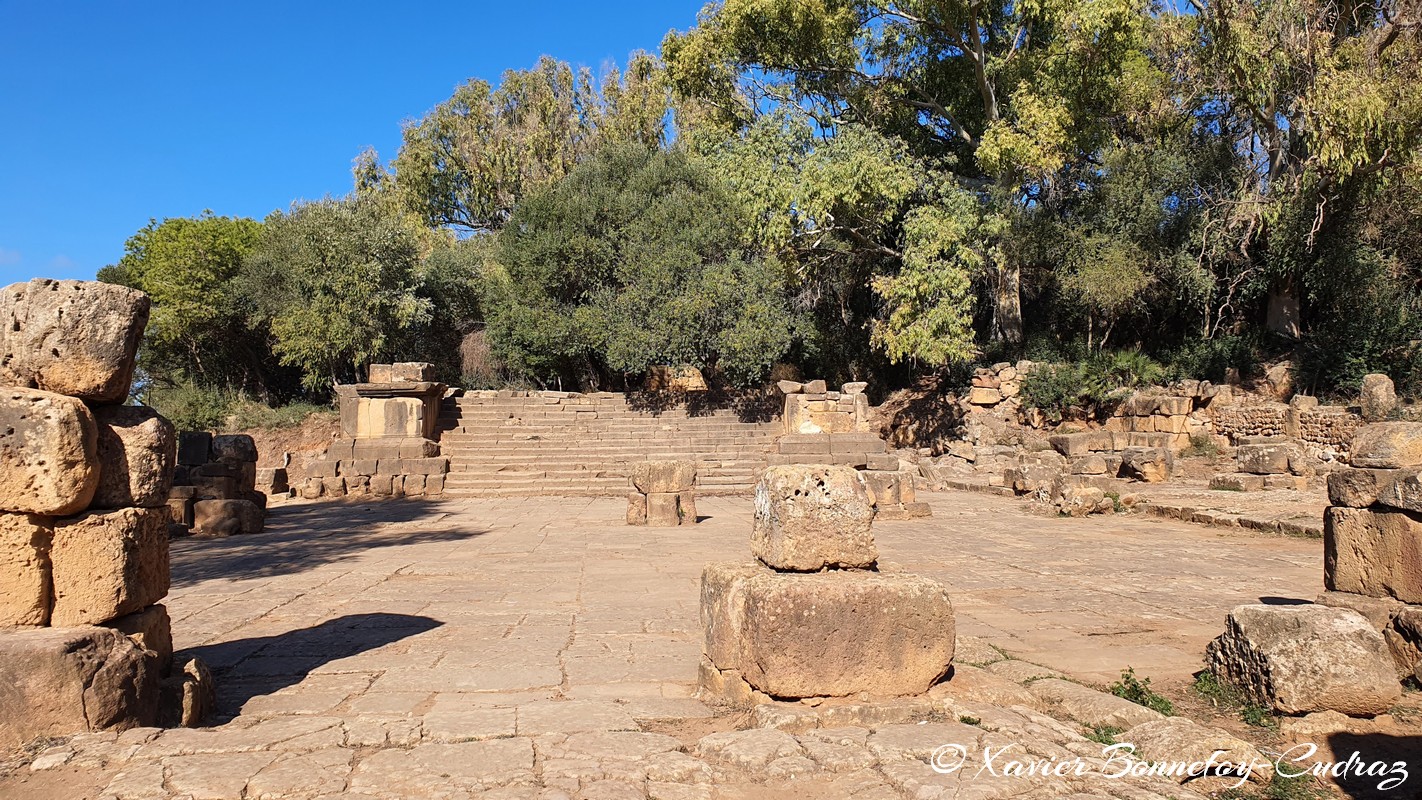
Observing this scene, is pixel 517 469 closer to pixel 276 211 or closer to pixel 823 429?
pixel 823 429

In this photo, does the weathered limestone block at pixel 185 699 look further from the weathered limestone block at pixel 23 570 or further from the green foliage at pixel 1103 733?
the green foliage at pixel 1103 733

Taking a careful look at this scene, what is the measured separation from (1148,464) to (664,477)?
9.94m

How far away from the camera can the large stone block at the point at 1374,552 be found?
Result: 181 inches

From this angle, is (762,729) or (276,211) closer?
(762,729)

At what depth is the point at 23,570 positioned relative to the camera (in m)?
3.59

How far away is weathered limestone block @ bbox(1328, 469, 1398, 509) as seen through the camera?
4.78 metres

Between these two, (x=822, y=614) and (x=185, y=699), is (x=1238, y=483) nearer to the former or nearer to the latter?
(x=822, y=614)

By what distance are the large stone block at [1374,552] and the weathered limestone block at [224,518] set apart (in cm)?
1136

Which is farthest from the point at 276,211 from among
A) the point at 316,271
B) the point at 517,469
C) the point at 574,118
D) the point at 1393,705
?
the point at 1393,705

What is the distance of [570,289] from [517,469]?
8.51 meters

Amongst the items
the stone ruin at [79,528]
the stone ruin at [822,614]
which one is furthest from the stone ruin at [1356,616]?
the stone ruin at [79,528]

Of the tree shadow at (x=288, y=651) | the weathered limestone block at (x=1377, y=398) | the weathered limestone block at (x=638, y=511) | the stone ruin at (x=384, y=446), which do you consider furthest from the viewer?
the stone ruin at (x=384, y=446)

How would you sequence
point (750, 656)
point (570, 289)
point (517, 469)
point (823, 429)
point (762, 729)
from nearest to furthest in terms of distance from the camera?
1. point (762, 729)
2. point (750, 656)
3. point (823, 429)
4. point (517, 469)
5. point (570, 289)

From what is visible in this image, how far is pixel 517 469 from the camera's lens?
17906 mm
